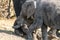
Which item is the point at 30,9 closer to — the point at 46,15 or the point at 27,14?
the point at 27,14

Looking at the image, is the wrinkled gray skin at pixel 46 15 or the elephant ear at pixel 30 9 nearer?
the wrinkled gray skin at pixel 46 15

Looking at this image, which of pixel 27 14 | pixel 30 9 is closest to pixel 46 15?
pixel 30 9

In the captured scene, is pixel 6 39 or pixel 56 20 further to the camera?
pixel 6 39

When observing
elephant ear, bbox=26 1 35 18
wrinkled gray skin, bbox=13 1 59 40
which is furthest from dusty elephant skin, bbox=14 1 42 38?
wrinkled gray skin, bbox=13 1 59 40

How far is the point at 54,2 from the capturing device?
4.18m

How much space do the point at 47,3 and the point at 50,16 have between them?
0.23m

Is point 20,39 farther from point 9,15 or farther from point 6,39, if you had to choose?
point 9,15

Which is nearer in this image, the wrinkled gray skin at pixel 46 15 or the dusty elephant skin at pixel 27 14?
the wrinkled gray skin at pixel 46 15

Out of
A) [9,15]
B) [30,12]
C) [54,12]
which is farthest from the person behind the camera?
[9,15]

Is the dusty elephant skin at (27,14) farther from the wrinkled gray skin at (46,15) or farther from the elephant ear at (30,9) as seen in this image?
the wrinkled gray skin at (46,15)

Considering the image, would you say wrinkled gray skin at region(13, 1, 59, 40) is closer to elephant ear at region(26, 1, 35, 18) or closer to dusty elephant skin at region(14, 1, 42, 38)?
dusty elephant skin at region(14, 1, 42, 38)

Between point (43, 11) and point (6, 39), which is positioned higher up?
point (43, 11)

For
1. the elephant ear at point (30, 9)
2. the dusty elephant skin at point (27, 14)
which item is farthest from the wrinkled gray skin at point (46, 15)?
the elephant ear at point (30, 9)

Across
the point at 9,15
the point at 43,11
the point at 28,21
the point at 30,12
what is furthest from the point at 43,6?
the point at 9,15
